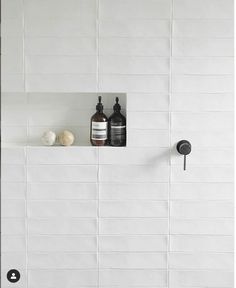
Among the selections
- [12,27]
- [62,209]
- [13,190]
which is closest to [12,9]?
[12,27]

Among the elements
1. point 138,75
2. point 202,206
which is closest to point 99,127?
point 138,75

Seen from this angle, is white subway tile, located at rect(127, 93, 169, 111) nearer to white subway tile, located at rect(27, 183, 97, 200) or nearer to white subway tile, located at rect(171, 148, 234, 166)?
white subway tile, located at rect(171, 148, 234, 166)

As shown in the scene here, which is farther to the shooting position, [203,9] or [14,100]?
[14,100]

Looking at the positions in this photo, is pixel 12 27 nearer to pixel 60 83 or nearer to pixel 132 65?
pixel 60 83

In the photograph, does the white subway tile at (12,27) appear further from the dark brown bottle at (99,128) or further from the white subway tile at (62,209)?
the white subway tile at (62,209)

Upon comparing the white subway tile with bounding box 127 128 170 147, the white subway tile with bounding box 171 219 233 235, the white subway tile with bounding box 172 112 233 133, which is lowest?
the white subway tile with bounding box 171 219 233 235

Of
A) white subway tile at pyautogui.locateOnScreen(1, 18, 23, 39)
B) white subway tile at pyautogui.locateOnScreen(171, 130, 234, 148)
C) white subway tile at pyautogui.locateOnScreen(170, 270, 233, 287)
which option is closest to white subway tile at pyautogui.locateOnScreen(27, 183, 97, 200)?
white subway tile at pyautogui.locateOnScreen(171, 130, 234, 148)

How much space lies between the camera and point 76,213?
181 cm

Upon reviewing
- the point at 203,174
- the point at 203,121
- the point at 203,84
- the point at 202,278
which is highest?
the point at 203,84

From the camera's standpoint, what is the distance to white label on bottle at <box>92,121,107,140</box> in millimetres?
1760

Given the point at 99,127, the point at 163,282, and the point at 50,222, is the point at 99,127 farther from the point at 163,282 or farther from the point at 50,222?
Answer: the point at 163,282

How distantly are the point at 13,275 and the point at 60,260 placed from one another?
0.23m

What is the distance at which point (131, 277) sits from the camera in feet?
6.10

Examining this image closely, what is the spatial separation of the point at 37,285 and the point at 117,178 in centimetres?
62
